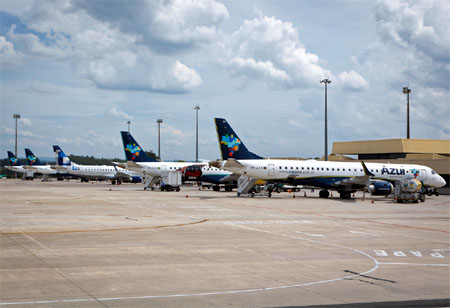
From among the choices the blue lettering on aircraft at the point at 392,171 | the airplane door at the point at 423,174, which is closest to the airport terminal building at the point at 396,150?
the airplane door at the point at 423,174

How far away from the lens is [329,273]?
13016 mm

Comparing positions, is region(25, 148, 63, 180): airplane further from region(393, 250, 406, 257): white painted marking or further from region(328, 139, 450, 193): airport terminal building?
region(393, 250, 406, 257): white painted marking

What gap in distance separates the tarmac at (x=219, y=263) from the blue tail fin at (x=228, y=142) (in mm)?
23355

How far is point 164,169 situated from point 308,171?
937 inches

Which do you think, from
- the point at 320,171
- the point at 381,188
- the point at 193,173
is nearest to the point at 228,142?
the point at 320,171

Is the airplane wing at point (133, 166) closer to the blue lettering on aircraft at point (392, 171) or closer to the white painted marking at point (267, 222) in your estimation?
the blue lettering on aircraft at point (392, 171)

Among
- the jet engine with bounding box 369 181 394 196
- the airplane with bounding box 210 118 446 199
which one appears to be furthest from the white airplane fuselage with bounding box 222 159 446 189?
the jet engine with bounding box 369 181 394 196

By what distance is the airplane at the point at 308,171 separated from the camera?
4841cm

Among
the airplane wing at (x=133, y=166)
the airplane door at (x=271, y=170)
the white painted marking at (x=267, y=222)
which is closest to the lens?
Answer: the white painted marking at (x=267, y=222)

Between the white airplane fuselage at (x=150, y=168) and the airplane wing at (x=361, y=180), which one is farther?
the white airplane fuselage at (x=150, y=168)

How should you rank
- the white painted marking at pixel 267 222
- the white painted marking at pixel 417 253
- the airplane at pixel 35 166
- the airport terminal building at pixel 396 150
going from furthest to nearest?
the airplane at pixel 35 166 < the airport terminal building at pixel 396 150 < the white painted marking at pixel 267 222 < the white painted marking at pixel 417 253

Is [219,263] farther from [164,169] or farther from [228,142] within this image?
[164,169]

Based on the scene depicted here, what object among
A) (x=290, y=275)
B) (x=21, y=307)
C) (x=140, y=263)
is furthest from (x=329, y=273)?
(x=21, y=307)

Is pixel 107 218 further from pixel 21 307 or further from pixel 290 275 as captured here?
pixel 21 307
